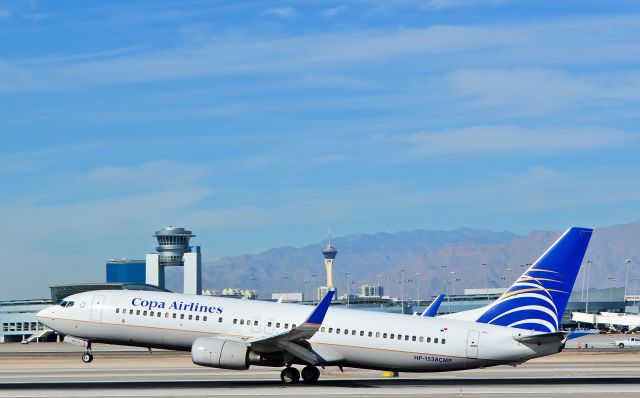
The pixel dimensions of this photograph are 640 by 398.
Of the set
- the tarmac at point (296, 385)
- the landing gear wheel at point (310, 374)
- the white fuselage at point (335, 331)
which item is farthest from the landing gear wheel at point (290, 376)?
the white fuselage at point (335, 331)

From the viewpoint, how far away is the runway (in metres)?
45.0

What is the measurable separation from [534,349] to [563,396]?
16.8 ft

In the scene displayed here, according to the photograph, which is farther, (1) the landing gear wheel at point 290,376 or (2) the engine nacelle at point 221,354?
(1) the landing gear wheel at point 290,376

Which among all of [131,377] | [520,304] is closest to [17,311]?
[131,377]

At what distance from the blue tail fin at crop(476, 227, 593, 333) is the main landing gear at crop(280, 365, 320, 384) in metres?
9.88

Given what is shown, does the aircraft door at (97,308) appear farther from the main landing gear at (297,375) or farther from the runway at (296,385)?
the main landing gear at (297,375)

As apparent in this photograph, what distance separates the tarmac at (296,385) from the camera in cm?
4497

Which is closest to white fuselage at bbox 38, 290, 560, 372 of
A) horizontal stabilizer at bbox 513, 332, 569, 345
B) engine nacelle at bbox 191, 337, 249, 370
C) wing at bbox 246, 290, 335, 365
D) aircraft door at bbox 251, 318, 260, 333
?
aircraft door at bbox 251, 318, 260, 333

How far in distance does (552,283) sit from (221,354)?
16.0 m

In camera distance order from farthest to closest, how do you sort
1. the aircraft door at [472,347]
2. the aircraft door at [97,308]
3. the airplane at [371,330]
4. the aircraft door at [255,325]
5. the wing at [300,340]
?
the aircraft door at [97,308] → the aircraft door at [255,325] → the aircraft door at [472,347] → the airplane at [371,330] → the wing at [300,340]

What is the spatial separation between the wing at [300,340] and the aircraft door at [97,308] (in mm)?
8294

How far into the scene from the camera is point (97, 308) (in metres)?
52.4

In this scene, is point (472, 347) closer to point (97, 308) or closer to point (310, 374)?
point (310, 374)

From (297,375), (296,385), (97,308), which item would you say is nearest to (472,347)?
(297,375)
